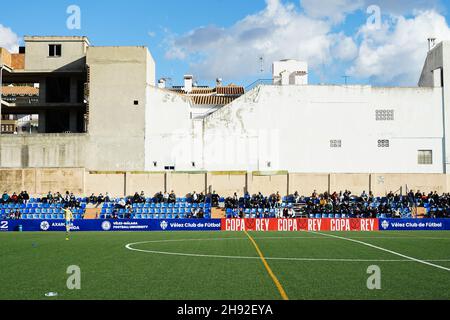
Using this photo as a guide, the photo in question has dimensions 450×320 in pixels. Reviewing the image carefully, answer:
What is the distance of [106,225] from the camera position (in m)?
44.2

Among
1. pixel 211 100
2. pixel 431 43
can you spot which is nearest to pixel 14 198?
pixel 211 100

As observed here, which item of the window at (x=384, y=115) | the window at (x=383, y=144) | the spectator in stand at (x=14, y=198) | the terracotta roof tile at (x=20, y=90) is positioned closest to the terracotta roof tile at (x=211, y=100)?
the window at (x=384, y=115)

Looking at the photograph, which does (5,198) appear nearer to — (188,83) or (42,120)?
(42,120)

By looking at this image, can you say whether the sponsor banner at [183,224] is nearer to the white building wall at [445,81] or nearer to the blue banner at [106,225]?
the blue banner at [106,225]

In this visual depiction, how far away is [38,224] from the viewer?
1716 inches

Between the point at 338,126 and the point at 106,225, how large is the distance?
99.1ft

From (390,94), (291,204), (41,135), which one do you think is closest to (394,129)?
(390,94)

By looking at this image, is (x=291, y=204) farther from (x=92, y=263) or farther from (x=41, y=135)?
(x=92, y=263)

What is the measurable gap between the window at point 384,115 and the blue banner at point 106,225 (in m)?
28.4

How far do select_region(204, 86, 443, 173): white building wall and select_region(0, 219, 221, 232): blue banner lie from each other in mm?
19668

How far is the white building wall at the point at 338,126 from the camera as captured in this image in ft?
205

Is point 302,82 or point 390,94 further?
point 302,82

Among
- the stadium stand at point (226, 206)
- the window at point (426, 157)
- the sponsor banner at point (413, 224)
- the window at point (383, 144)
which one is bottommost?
the sponsor banner at point (413, 224)
